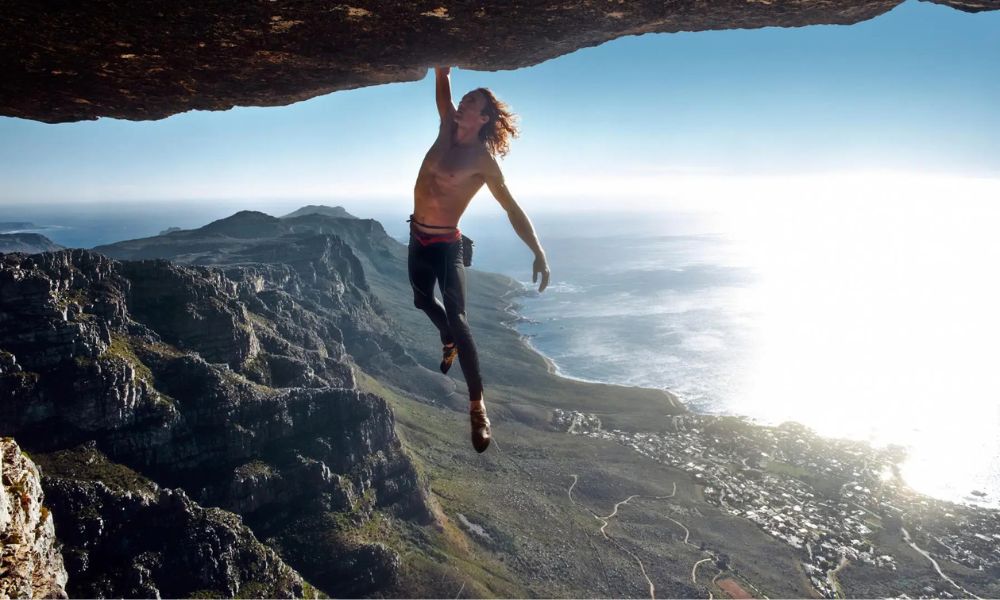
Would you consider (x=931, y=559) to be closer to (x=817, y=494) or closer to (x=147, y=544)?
(x=817, y=494)

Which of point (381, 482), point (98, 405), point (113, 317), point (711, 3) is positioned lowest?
point (381, 482)

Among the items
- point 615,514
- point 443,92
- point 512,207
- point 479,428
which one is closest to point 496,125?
point 443,92

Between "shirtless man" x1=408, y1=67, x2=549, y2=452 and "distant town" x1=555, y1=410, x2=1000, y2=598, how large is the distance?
102371 millimetres

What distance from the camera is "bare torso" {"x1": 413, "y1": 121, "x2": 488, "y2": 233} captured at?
7352 millimetres

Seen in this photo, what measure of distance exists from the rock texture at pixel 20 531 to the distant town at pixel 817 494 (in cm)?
10381

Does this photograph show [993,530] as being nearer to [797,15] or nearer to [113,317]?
[797,15]

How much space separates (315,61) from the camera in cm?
701

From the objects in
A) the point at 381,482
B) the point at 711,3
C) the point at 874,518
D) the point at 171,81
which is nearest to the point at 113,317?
the point at 381,482

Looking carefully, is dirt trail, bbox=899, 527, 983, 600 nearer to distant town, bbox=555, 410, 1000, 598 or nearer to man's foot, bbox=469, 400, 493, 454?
distant town, bbox=555, 410, 1000, 598

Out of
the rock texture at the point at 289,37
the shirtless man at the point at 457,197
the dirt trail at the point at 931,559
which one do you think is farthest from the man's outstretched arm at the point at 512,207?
the dirt trail at the point at 931,559

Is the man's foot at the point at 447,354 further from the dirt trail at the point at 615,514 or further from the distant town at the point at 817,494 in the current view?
the distant town at the point at 817,494

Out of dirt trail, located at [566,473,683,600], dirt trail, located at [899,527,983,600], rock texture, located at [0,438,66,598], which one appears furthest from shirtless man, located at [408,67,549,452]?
dirt trail, located at [899,527,983,600]

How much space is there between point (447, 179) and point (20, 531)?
9.51 metres

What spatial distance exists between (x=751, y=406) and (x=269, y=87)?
178 meters
